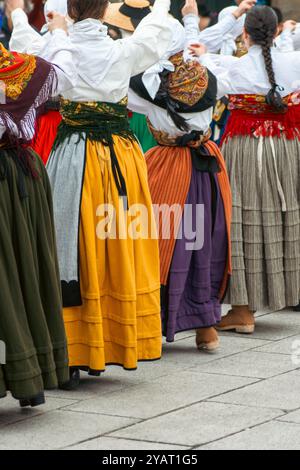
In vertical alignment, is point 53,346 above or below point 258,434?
above

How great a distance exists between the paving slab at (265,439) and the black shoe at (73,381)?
1159mm

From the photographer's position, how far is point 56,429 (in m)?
4.94

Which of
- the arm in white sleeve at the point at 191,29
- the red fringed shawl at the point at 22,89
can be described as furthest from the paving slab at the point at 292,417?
the arm in white sleeve at the point at 191,29

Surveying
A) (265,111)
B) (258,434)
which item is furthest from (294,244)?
(258,434)

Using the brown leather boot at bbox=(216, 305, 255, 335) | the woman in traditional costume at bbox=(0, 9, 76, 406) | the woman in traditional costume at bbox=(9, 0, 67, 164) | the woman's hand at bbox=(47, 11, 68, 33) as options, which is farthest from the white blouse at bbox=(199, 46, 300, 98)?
the woman in traditional costume at bbox=(0, 9, 76, 406)

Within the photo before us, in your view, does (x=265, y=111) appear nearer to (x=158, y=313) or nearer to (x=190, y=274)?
(x=190, y=274)

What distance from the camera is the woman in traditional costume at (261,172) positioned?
7.16 m

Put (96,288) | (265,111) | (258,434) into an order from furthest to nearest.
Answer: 1. (265,111)
2. (96,288)
3. (258,434)

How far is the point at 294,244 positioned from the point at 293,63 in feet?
3.70

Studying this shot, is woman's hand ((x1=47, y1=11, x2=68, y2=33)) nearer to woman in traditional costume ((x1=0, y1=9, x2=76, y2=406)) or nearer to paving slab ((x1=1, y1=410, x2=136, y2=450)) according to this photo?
woman in traditional costume ((x1=0, y1=9, x2=76, y2=406))

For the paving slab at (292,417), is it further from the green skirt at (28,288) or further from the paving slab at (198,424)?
the green skirt at (28,288)

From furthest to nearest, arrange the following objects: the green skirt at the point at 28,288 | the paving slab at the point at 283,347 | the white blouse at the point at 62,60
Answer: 1. the paving slab at the point at 283,347
2. the white blouse at the point at 62,60
3. the green skirt at the point at 28,288

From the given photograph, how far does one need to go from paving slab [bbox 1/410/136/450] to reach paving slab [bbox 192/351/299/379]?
3.65ft

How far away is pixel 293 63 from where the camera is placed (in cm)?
723
